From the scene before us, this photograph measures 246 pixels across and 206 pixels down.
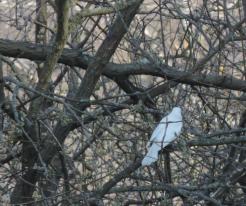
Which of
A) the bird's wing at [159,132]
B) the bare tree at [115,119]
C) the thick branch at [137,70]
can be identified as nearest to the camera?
the bare tree at [115,119]

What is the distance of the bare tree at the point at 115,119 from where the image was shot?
3.33m

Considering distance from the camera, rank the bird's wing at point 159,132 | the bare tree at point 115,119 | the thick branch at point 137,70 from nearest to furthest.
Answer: the bare tree at point 115,119 → the bird's wing at point 159,132 → the thick branch at point 137,70

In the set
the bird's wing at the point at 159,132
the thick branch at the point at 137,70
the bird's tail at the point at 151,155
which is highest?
the thick branch at the point at 137,70

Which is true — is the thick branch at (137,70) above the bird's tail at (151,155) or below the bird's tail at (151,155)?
above

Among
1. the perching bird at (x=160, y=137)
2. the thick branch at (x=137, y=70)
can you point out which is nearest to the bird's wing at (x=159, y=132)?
the perching bird at (x=160, y=137)

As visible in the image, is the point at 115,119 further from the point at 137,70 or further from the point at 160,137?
the point at 137,70

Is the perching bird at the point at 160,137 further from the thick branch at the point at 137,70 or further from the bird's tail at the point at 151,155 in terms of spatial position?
the thick branch at the point at 137,70

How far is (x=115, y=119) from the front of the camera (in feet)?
11.4

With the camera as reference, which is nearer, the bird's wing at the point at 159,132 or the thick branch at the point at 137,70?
the bird's wing at the point at 159,132

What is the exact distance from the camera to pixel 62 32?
3256 millimetres

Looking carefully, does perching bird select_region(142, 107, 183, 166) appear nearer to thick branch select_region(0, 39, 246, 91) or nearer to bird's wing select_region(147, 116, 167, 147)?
bird's wing select_region(147, 116, 167, 147)

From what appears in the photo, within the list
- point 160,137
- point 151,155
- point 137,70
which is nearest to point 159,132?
point 160,137

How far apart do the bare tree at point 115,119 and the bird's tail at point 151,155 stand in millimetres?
94

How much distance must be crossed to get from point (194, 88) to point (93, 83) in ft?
2.18
